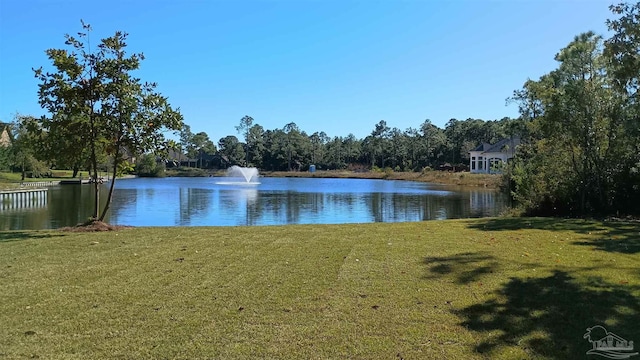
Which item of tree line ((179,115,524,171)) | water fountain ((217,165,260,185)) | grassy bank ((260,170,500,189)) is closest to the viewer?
grassy bank ((260,170,500,189))

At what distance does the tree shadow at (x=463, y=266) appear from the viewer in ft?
20.7

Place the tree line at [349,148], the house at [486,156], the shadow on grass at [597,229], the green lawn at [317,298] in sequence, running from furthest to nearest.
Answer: the tree line at [349,148]
the house at [486,156]
the shadow on grass at [597,229]
the green lawn at [317,298]

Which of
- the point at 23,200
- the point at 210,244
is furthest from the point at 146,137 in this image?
the point at 23,200

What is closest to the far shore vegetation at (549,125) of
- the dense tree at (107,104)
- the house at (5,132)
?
the dense tree at (107,104)

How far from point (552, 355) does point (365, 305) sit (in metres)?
1.95

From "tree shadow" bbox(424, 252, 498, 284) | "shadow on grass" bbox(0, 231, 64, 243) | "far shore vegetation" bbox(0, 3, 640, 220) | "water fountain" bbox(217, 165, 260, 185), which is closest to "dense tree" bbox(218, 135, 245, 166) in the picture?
"water fountain" bbox(217, 165, 260, 185)

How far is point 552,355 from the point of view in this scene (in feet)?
13.0

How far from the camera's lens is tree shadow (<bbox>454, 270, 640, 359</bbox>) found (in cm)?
419

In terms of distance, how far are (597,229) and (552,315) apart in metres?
7.30

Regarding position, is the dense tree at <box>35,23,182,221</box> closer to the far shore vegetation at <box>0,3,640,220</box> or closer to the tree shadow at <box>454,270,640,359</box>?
the far shore vegetation at <box>0,3,640,220</box>

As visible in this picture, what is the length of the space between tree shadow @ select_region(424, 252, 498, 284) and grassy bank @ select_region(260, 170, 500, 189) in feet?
130

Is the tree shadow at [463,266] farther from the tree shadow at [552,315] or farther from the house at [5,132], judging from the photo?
the house at [5,132]

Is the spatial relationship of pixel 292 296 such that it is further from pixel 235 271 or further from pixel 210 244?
pixel 210 244

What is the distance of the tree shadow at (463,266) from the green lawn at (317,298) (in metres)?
0.03
